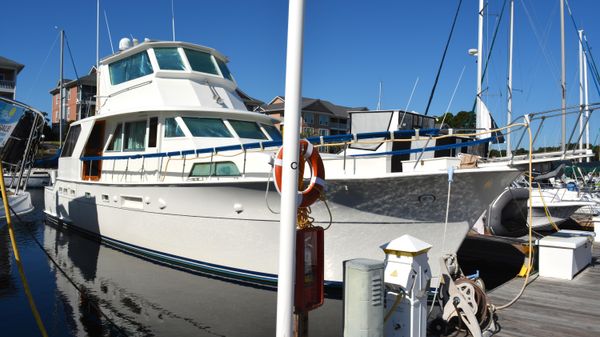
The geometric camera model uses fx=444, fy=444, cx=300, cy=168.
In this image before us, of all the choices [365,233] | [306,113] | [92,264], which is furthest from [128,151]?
[306,113]

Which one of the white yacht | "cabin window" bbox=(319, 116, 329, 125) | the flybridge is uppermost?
"cabin window" bbox=(319, 116, 329, 125)

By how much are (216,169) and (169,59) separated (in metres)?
4.19

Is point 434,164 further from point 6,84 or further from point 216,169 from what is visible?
point 6,84

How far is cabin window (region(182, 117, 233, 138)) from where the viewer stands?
30.3 feet

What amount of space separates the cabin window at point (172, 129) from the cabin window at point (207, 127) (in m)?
0.20

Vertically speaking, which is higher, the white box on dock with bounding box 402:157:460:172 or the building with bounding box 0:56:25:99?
the building with bounding box 0:56:25:99

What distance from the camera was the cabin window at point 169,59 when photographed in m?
10.6

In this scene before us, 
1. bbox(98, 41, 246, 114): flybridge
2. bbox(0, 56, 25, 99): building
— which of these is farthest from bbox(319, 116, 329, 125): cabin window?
bbox(98, 41, 246, 114): flybridge

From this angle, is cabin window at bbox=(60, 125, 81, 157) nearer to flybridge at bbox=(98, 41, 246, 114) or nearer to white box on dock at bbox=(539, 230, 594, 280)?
flybridge at bbox=(98, 41, 246, 114)

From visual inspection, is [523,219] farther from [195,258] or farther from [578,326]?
[195,258]

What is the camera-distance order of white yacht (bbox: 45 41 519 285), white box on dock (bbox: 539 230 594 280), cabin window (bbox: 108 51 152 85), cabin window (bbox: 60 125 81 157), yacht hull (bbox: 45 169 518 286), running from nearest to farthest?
yacht hull (bbox: 45 169 518 286) → white yacht (bbox: 45 41 519 285) → white box on dock (bbox: 539 230 594 280) → cabin window (bbox: 108 51 152 85) → cabin window (bbox: 60 125 81 157)

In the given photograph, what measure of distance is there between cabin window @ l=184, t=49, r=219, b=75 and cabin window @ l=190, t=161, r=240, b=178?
363cm

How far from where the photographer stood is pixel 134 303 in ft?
23.4

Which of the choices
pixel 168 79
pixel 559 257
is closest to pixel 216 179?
pixel 168 79
